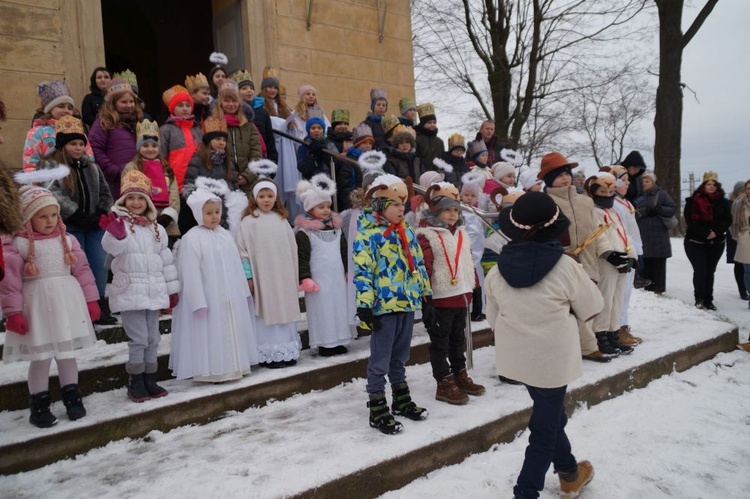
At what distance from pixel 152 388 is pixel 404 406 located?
1980 millimetres

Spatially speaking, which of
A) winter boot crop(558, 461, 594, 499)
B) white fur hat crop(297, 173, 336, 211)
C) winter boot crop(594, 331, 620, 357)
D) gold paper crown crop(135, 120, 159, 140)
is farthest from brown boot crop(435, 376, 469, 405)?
gold paper crown crop(135, 120, 159, 140)

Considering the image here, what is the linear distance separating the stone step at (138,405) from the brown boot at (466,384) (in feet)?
2.94

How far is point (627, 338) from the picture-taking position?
19.6 ft

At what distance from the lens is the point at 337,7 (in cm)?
1049

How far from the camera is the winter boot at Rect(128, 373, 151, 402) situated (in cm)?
401

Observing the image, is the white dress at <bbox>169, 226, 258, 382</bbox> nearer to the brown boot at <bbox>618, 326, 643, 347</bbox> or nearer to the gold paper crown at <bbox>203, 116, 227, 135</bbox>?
the gold paper crown at <bbox>203, 116, 227, 135</bbox>

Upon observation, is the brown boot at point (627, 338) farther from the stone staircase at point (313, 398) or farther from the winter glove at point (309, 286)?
the winter glove at point (309, 286)

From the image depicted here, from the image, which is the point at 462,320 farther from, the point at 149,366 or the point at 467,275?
the point at 149,366

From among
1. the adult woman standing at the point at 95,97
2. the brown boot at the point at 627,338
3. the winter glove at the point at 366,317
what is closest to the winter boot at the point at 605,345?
the brown boot at the point at 627,338

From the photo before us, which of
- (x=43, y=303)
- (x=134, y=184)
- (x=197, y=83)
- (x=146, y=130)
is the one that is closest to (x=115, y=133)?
(x=146, y=130)

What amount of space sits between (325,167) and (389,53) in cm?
550

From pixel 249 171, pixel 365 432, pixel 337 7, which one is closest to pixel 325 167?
pixel 249 171

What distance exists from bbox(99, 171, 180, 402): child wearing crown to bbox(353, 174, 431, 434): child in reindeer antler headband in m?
1.67

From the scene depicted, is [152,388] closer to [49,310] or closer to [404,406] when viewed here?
[49,310]
